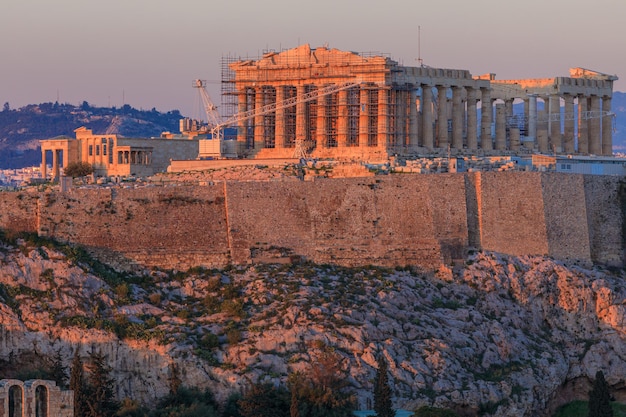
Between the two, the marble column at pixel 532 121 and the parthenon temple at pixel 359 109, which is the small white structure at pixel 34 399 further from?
the marble column at pixel 532 121

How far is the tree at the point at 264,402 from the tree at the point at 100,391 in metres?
4.43

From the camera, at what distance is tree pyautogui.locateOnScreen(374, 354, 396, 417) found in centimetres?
5694

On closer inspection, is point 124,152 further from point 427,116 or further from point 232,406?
point 232,406

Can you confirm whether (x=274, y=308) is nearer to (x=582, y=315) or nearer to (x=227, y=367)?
(x=227, y=367)

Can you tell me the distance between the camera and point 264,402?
56.9m

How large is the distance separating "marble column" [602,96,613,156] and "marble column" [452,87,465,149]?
425 inches

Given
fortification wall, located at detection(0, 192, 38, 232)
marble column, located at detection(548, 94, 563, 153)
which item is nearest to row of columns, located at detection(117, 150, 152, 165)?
fortification wall, located at detection(0, 192, 38, 232)

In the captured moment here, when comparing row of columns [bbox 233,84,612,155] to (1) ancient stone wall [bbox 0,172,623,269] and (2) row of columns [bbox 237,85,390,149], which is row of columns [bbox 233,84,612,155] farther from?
(1) ancient stone wall [bbox 0,172,623,269]

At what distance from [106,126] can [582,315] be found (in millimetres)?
107376

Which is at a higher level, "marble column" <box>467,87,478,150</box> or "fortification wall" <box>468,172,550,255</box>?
"marble column" <box>467,87,478,150</box>

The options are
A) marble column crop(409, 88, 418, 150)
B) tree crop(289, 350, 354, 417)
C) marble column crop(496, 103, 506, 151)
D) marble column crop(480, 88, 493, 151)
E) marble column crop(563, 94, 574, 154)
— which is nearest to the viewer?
tree crop(289, 350, 354, 417)

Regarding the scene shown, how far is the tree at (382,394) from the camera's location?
5694cm

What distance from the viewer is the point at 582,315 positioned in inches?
2699

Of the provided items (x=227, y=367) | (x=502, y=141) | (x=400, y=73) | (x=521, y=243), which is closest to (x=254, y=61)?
(x=400, y=73)
